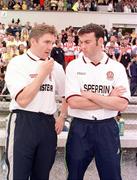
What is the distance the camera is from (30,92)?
11.5 feet

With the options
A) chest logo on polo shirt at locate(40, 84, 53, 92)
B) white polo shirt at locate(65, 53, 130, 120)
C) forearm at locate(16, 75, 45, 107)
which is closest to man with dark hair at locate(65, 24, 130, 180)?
white polo shirt at locate(65, 53, 130, 120)

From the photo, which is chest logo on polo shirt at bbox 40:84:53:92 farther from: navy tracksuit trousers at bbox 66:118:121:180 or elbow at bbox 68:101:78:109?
navy tracksuit trousers at bbox 66:118:121:180

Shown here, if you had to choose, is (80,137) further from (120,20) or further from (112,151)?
(120,20)

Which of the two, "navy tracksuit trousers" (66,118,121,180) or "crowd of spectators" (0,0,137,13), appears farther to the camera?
"crowd of spectators" (0,0,137,13)

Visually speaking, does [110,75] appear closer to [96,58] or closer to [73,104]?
[96,58]

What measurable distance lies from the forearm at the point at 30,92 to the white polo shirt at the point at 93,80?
1.11 ft

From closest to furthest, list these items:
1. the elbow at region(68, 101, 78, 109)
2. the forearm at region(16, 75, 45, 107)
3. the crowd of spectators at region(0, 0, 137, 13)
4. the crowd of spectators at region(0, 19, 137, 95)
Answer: the forearm at region(16, 75, 45, 107) → the elbow at region(68, 101, 78, 109) → the crowd of spectators at region(0, 19, 137, 95) → the crowd of spectators at region(0, 0, 137, 13)

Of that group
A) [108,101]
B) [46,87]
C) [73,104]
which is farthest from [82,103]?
[46,87]

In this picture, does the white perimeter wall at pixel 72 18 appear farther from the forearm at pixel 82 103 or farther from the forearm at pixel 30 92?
the forearm at pixel 30 92

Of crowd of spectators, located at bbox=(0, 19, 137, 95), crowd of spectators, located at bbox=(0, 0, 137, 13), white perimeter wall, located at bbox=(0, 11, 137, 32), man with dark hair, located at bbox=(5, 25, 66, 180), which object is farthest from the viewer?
crowd of spectators, located at bbox=(0, 0, 137, 13)

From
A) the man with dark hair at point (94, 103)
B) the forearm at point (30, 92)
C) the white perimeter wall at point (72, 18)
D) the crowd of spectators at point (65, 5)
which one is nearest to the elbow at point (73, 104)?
the man with dark hair at point (94, 103)

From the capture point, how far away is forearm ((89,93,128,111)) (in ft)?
12.1

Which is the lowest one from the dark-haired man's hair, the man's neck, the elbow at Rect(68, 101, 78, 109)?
the elbow at Rect(68, 101, 78, 109)

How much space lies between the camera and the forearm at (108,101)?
3686mm
